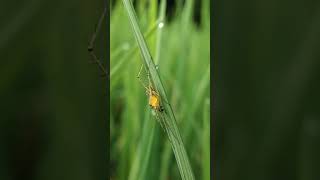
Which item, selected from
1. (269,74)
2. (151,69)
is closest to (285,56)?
(269,74)

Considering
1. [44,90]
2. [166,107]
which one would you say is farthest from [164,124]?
[44,90]

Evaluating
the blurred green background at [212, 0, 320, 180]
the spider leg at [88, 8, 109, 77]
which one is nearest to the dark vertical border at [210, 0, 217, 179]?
the blurred green background at [212, 0, 320, 180]

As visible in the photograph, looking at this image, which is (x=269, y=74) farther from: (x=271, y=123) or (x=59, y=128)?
(x=59, y=128)

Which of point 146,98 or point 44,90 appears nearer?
point 44,90

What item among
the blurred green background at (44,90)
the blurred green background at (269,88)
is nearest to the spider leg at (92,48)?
the blurred green background at (44,90)

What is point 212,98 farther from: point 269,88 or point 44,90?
point 44,90

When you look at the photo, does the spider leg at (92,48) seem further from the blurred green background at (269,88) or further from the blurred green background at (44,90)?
the blurred green background at (269,88)
